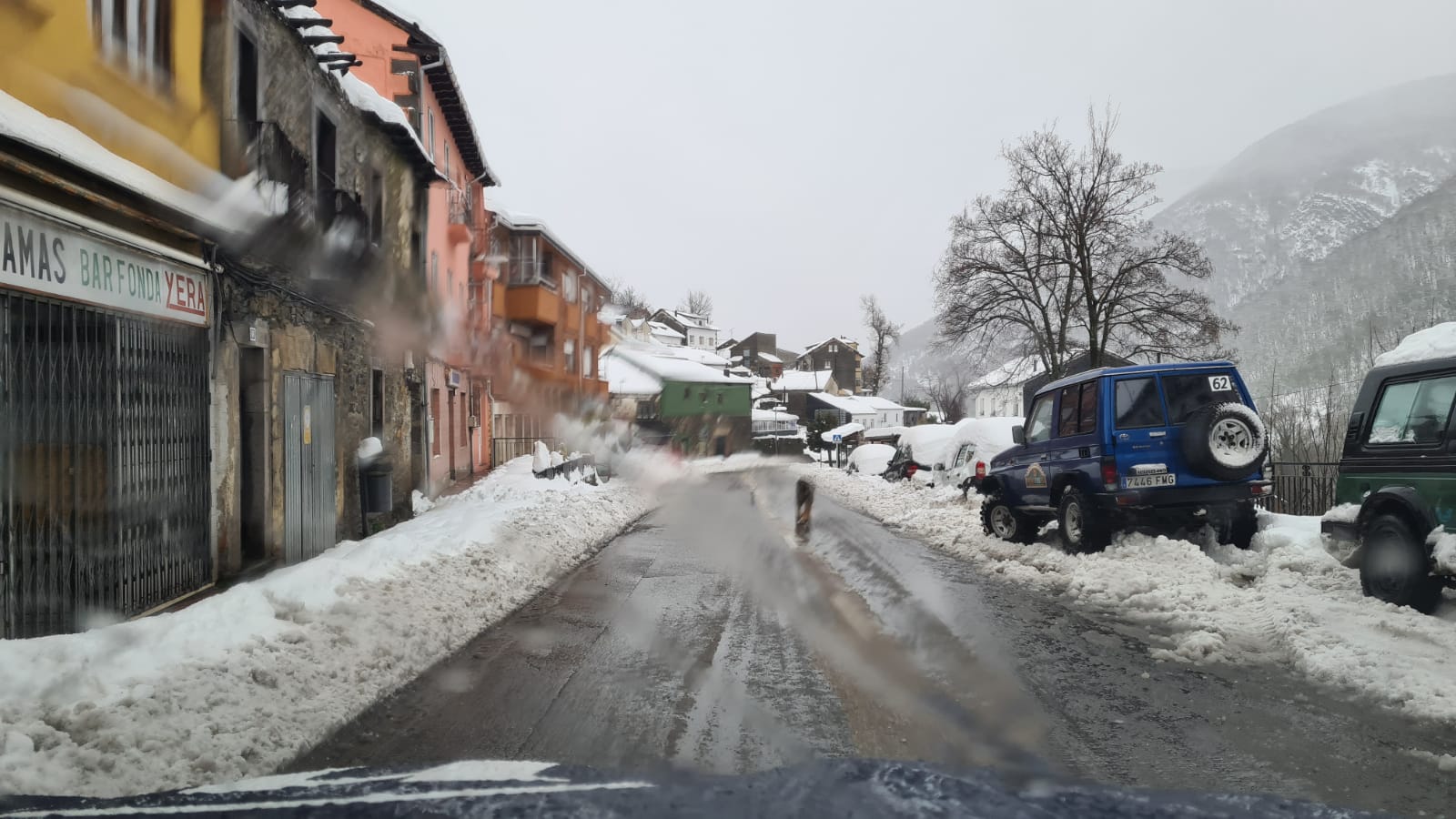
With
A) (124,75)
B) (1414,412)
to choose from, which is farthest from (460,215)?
(1414,412)

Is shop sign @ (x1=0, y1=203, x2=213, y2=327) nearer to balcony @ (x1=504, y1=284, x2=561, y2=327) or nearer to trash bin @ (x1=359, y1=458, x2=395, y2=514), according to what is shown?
trash bin @ (x1=359, y1=458, x2=395, y2=514)

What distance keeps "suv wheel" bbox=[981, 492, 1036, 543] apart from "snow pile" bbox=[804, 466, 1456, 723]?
0.46 m

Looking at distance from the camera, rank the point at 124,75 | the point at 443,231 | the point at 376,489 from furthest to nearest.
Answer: the point at 443,231
the point at 376,489
the point at 124,75

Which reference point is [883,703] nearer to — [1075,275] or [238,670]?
[238,670]

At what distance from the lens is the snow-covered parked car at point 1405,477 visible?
656 centimetres

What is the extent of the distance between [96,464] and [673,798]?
6327 mm

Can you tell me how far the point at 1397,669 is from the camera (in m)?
5.27

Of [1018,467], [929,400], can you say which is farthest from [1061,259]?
[929,400]

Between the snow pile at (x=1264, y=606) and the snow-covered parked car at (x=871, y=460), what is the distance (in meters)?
21.2

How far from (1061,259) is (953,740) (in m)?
33.9

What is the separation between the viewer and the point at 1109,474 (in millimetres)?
9992

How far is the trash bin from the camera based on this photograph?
13164 mm

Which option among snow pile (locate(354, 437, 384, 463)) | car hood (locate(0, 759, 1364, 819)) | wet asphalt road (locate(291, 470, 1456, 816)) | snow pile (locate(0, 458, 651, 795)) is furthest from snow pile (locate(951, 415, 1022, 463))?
car hood (locate(0, 759, 1364, 819))

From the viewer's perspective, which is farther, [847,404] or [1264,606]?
[847,404]
